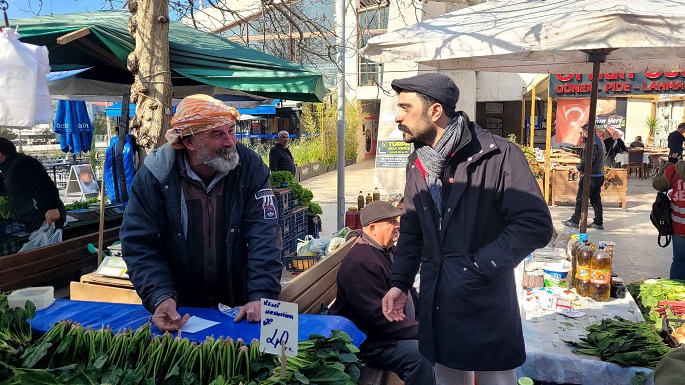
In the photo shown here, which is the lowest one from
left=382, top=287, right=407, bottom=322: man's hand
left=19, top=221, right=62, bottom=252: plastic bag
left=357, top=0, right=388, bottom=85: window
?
left=19, top=221, right=62, bottom=252: plastic bag

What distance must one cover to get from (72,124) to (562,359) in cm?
911

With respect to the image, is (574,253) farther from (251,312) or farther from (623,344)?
(251,312)

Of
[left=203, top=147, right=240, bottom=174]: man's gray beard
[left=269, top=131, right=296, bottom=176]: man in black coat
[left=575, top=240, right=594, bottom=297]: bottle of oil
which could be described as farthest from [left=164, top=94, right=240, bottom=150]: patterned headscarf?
[left=269, top=131, right=296, bottom=176]: man in black coat

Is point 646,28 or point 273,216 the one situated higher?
point 646,28

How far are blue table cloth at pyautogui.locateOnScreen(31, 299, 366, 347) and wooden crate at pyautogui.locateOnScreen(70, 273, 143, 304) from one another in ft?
3.27

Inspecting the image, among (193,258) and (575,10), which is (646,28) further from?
(193,258)

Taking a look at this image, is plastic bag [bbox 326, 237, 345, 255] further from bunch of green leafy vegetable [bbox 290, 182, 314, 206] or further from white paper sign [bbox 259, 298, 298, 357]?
white paper sign [bbox 259, 298, 298, 357]

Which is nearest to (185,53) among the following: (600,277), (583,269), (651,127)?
(583,269)

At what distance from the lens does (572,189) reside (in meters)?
11.6

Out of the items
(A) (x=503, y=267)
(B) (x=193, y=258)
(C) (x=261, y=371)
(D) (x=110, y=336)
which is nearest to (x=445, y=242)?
(A) (x=503, y=267)

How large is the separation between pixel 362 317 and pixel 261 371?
139 centimetres

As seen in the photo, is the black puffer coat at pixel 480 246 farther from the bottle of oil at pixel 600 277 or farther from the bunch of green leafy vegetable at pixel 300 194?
the bunch of green leafy vegetable at pixel 300 194

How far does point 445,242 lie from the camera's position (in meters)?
2.41

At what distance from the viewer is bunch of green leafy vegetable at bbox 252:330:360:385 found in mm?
1729
